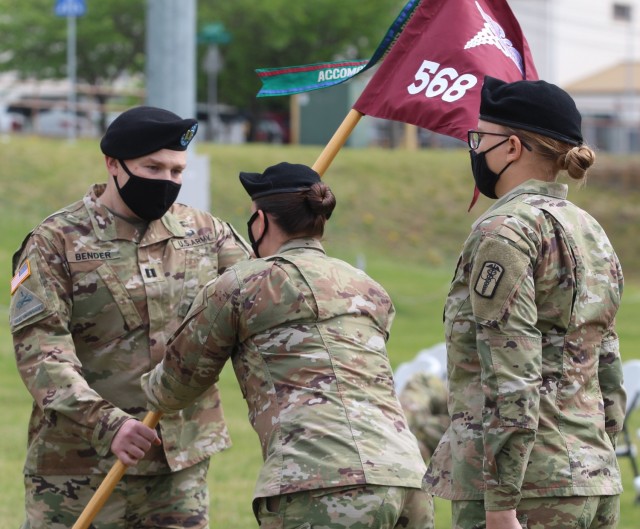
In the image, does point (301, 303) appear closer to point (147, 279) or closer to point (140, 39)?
point (147, 279)

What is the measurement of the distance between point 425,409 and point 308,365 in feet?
18.1

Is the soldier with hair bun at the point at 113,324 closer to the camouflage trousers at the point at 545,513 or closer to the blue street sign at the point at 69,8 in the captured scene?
the camouflage trousers at the point at 545,513

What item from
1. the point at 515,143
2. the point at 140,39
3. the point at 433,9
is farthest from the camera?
the point at 140,39

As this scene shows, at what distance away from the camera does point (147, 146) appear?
4.68 m

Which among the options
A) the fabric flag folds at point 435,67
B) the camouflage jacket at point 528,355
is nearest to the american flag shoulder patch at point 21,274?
the fabric flag folds at point 435,67

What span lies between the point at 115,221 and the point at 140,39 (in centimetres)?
3060

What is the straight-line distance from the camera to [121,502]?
466cm

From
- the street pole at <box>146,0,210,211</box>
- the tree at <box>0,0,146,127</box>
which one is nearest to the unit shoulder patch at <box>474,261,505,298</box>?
the street pole at <box>146,0,210,211</box>

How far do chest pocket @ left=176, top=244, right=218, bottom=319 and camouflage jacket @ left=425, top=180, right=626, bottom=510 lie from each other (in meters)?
1.36

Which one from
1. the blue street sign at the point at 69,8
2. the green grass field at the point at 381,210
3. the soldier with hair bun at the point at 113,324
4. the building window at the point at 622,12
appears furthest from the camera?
the building window at the point at 622,12

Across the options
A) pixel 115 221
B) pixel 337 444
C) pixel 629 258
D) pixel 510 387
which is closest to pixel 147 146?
pixel 115 221

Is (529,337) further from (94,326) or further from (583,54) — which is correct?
(583,54)

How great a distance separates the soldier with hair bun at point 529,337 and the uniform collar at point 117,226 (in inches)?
58.4

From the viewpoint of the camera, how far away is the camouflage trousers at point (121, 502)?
15.3ft
